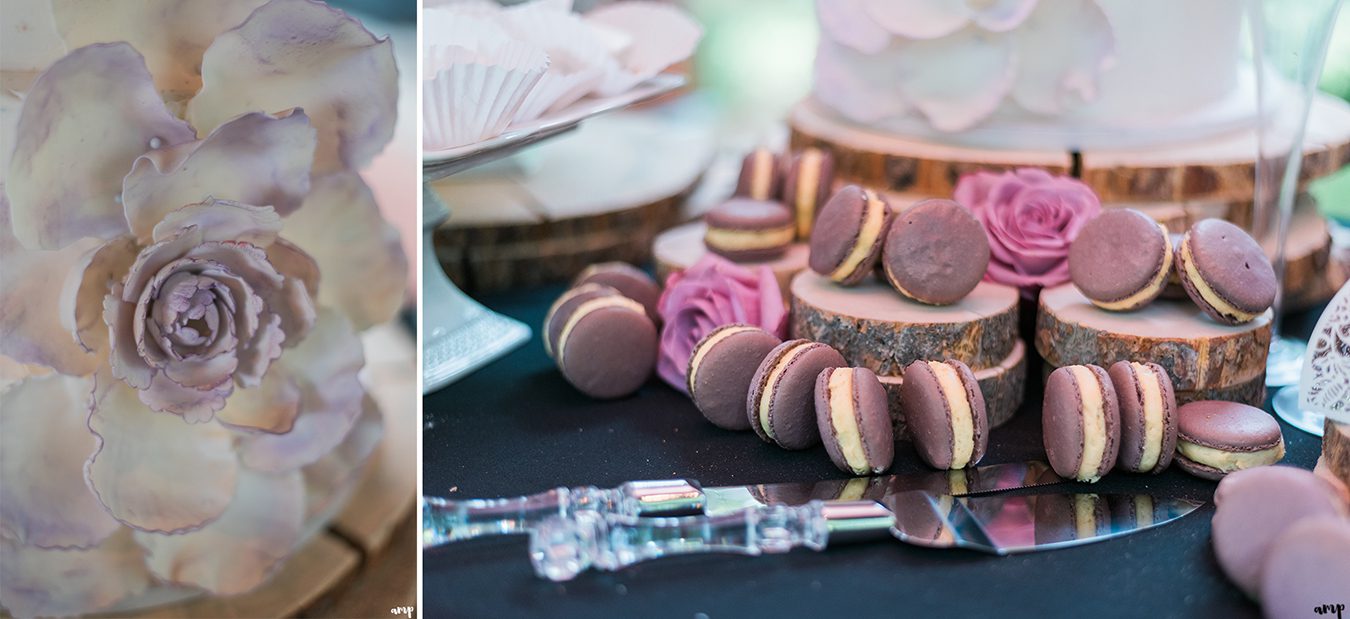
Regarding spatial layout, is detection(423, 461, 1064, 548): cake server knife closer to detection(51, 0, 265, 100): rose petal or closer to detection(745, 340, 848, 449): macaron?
detection(745, 340, 848, 449): macaron

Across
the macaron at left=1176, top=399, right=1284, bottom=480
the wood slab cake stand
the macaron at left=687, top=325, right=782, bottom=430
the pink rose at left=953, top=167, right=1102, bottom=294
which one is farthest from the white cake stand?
the macaron at left=1176, top=399, right=1284, bottom=480

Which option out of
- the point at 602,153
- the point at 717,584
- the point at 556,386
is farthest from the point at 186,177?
the point at 602,153

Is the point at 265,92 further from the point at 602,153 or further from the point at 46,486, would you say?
the point at 602,153

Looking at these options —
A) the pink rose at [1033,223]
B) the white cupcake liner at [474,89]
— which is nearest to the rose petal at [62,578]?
the white cupcake liner at [474,89]

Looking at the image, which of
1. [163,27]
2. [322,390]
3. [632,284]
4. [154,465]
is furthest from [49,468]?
[632,284]

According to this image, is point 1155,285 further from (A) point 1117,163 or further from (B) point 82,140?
(B) point 82,140

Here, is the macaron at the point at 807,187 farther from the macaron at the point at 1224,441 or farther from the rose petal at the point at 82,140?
the rose petal at the point at 82,140
